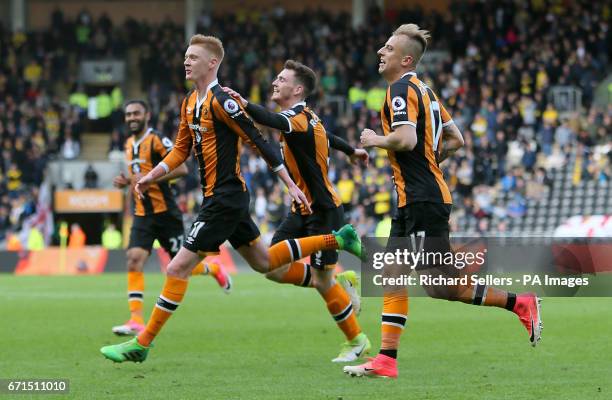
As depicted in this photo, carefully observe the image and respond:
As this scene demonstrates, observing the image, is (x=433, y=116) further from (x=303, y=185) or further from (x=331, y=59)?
(x=331, y=59)

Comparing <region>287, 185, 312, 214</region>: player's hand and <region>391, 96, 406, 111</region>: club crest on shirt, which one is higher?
<region>391, 96, 406, 111</region>: club crest on shirt

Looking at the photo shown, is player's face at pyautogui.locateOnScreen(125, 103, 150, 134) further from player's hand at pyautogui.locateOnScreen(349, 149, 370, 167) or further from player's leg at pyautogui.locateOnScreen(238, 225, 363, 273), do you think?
player's leg at pyautogui.locateOnScreen(238, 225, 363, 273)

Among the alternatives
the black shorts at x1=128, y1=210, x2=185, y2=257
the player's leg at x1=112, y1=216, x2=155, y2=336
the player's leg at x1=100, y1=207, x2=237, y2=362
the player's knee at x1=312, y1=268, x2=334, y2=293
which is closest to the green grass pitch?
the player's leg at x1=100, y1=207, x2=237, y2=362

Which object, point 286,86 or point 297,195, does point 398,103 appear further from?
point 286,86

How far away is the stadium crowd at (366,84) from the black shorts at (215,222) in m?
18.0

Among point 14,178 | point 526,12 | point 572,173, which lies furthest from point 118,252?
point 526,12

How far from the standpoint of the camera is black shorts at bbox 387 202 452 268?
342 inches

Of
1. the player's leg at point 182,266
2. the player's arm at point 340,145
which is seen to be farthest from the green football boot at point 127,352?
the player's arm at point 340,145

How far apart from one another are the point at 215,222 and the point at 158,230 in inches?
148

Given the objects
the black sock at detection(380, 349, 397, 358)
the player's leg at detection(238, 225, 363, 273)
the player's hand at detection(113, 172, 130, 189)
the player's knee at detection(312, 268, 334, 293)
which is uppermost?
the player's hand at detection(113, 172, 130, 189)

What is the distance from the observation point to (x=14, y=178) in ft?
109

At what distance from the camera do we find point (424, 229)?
871 centimetres

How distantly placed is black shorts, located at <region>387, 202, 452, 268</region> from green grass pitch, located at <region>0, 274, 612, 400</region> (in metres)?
0.91

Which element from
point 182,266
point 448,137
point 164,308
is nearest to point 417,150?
point 448,137
